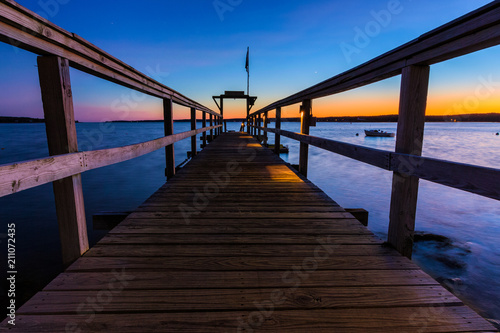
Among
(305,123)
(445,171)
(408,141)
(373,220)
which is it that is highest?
(305,123)

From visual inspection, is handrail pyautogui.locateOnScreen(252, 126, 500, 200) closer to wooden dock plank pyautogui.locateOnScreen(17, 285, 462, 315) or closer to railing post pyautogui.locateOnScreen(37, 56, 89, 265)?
wooden dock plank pyautogui.locateOnScreen(17, 285, 462, 315)

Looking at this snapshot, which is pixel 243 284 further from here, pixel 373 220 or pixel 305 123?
pixel 373 220

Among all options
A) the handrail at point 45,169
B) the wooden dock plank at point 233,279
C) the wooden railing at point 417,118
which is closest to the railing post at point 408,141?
the wooden railing at point 417,118

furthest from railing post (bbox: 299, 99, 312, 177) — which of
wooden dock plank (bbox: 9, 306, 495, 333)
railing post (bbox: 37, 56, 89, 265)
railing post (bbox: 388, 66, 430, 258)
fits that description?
railing post (bbox: 37, 56, 89, 265)

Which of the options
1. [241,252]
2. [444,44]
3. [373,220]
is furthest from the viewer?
[373,220]

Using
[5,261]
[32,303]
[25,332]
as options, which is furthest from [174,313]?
[5,261]

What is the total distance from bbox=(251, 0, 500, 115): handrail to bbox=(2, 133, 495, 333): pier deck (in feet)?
4.65

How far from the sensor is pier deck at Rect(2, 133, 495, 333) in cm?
127

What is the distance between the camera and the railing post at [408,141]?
1.78 metres

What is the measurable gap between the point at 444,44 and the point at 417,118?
19.2 inches

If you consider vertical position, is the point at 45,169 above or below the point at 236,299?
above

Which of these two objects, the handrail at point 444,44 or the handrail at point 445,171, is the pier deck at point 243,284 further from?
the handrail at point 444,44

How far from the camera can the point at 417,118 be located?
1.80 meters

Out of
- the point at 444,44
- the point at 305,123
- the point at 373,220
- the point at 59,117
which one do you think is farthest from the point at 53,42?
the point at 373,220
